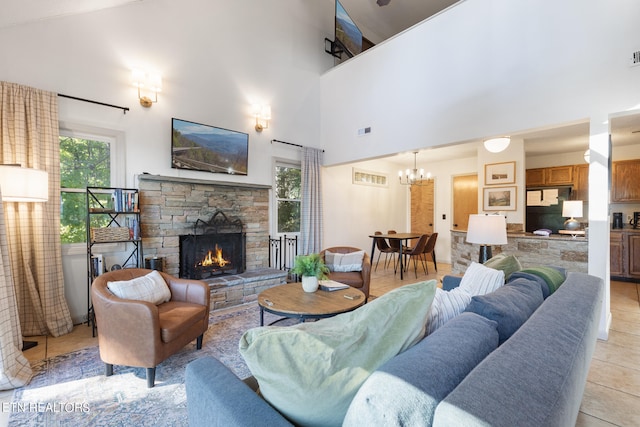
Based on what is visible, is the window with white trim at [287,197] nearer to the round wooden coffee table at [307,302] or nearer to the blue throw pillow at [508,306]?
the round wooden coffee table at [307,302]

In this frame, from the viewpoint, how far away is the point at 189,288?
2674 mm

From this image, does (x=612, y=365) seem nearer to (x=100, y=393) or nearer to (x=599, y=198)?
(x=599, y=198)

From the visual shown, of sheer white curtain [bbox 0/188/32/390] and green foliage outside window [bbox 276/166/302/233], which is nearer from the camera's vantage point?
sheer white curtain [bbox 0/188/32/390]

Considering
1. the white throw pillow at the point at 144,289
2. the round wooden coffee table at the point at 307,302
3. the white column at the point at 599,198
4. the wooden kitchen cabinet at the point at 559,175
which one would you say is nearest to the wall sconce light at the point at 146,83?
the white throw pillow at the point at 144,289

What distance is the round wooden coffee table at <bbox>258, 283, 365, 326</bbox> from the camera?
7.53 ft

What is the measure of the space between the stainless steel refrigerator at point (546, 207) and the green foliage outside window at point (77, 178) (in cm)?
744

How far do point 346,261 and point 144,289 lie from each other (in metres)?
2.48

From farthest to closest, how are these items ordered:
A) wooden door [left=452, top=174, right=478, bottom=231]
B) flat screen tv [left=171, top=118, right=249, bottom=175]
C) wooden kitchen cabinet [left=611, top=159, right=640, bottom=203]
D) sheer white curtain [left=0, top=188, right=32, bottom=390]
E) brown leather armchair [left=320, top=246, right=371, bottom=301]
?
wooden door [left=452, top=174, right=478, bottom=231] < wooden kitchen cabinet [left=611, top=159, right=640, bottom=203] < flat screen tv [left=171, top=118, right=249, bottom=175] < brown leather armchair [left=320, top=246, right=371, bottom=301] < sheer white curtain [left=0, top=188, right=32, bottom=390]

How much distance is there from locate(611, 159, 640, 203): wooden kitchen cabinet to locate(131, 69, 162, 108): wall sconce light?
7.64 meters

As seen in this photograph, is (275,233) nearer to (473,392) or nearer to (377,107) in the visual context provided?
(377,107)

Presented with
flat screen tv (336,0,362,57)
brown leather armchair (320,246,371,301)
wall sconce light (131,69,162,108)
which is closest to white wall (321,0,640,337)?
flat screen tv (336,0,362,57)

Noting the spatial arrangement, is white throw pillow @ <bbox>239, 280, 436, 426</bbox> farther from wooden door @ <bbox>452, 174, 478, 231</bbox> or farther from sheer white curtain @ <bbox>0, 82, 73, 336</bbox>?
wooden door @ <bbox>452, 174, 478, 231</bbox>

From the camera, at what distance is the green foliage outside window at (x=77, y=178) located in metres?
3.12

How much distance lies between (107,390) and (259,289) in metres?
2.16
